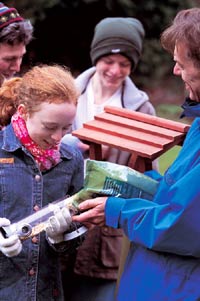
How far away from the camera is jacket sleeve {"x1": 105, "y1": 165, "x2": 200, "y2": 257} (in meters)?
2.24

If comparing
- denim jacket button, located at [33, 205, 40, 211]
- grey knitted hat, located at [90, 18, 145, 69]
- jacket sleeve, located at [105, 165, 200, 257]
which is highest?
grey knitted hat, located at [90, 18, 145, 69]

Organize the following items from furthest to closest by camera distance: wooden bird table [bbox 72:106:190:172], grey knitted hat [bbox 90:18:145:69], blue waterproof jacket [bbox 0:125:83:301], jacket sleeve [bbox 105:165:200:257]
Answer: grey knitted hat [bbox 90:18:145:69] < wooden bird table [bbox 72:106:190:172] < blue waterproof jacket [bbox 0:125:83:301] < jacket sleeve [bbox 105:165:200:257]

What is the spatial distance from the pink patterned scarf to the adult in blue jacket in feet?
0.90

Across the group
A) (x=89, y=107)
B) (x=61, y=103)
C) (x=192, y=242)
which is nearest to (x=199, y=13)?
(x=61, y=103)

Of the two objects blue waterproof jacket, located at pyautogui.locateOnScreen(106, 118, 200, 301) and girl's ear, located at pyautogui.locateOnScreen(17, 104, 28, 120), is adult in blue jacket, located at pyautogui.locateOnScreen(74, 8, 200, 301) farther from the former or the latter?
girl's ear, located at pyautogui.locateOnScreen(17, 104, 28, 120)

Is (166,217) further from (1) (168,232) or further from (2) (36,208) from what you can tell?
(2) (36,208)

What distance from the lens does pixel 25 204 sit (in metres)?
2.65

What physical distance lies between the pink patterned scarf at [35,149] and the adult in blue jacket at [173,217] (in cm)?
27

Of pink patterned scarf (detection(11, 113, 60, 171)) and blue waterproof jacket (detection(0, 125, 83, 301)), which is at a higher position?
pink patterned scarf (detection(11, 113, 60, 171))

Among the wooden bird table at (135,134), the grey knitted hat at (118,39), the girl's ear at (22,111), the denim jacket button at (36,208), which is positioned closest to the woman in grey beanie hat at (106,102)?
the grey knitted hat at (118,39)

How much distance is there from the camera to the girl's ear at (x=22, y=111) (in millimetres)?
2651

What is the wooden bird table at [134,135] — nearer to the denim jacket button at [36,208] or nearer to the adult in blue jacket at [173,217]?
the adult in blue jacket at [173,217]

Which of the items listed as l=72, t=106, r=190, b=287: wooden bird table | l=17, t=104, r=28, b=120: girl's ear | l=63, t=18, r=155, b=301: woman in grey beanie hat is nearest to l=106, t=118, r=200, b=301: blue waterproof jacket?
l=72, t=106, r=190, b=287: wooden bird table

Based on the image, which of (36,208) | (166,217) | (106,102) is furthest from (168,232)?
(106,102)
